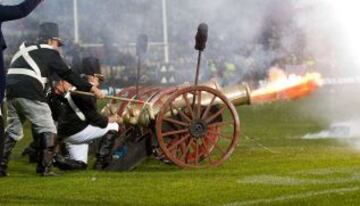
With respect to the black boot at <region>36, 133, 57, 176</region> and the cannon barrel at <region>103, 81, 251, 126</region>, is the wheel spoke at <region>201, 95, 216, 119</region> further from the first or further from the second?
the black boot at <region>36, 133, 57, 176</region>

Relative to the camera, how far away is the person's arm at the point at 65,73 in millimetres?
9867

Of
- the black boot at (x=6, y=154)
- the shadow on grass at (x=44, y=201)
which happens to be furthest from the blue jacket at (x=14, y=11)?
the black boot at (x=6, y=154)

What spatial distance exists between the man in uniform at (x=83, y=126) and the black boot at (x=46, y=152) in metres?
0.54

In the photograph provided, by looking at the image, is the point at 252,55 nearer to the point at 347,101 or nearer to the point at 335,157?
the point at 347,101

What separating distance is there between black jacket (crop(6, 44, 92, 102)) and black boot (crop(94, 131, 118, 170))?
0.96 m

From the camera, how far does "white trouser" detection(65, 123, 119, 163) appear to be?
426 inches

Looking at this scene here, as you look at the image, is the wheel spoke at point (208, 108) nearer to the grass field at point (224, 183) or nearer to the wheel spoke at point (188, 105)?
the wheel spoke at point (188, 105)

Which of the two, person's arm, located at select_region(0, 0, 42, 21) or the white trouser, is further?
the white trouser

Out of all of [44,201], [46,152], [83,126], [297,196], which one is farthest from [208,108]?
[44,201]

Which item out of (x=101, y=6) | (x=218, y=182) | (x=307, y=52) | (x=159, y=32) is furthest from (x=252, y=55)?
(x=218, y=182)

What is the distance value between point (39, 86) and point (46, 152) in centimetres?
72

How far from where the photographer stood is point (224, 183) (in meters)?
9.01

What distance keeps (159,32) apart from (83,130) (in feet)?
24.7

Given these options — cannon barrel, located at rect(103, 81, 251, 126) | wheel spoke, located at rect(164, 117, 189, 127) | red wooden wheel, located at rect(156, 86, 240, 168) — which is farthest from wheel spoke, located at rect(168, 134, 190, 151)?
cannon barrel, located at rect(103, 81, 251, 126)
